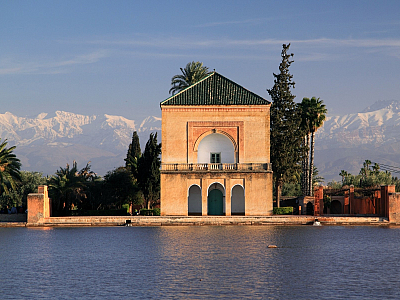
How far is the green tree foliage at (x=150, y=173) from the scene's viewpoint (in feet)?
158

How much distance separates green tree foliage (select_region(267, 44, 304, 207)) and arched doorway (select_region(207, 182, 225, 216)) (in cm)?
668

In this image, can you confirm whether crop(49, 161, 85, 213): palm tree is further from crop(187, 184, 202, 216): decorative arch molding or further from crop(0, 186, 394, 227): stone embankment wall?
crop(187, 184, 202, 216): decorative arch molding

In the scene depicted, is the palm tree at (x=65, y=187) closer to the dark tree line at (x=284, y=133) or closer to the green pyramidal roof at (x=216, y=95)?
the green pyramidal roof at (x=216, y=95)

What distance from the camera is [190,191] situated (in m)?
44.3

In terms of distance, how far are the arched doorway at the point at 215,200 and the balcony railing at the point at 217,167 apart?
2.09m

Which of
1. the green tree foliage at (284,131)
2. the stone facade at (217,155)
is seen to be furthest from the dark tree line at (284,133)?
the stone facade at (217,155)

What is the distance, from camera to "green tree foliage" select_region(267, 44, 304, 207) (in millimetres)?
48531

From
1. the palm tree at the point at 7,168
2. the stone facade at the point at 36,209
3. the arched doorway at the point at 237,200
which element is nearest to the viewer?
the stone facade at the point at 36,209

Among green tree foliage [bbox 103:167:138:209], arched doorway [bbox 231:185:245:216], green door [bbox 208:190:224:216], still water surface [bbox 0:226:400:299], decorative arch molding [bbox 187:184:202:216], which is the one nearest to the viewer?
still water surface [bbox 0:226:400:299]

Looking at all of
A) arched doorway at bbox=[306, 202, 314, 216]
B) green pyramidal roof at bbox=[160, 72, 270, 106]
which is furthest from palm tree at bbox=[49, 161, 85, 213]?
arched doorway at bbox=[306, 202, 314, 216]

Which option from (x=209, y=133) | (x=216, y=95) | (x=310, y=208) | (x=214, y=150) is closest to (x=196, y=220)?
(x=214, y=150)

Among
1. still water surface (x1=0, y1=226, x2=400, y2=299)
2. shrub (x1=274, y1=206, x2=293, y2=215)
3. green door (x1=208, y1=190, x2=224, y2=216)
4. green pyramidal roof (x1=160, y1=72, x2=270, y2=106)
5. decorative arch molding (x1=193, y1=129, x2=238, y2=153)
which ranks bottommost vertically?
still water surface (x1=0, y1=226, x2=400, y2=299)

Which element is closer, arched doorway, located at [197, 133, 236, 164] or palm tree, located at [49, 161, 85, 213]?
arched doorway, located at [197, 133, 236, 164]

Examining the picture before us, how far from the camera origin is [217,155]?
43594 millimetres
